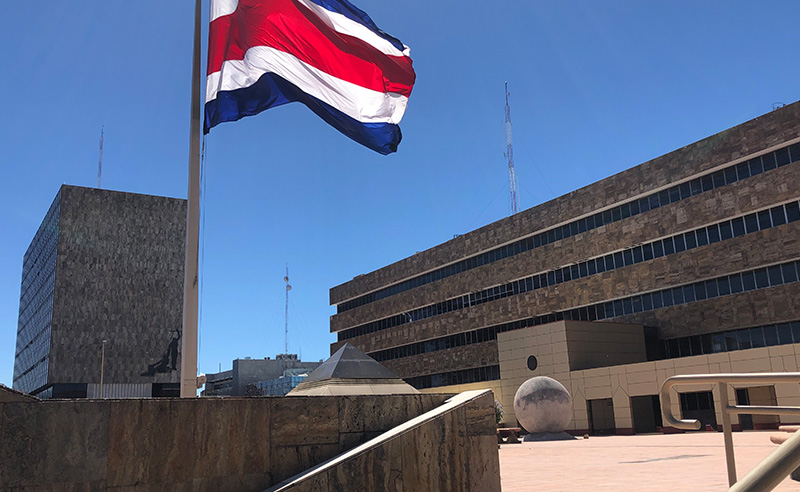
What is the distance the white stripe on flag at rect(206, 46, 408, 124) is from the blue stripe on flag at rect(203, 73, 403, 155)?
0.28 feet

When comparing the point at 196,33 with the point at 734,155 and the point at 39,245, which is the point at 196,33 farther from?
the point at 39,245

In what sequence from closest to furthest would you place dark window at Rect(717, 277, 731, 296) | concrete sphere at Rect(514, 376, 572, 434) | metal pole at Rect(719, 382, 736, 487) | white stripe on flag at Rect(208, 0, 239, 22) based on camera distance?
metal pole at Rect(719, 382, 736, 487), white stripe on flag at Rect(208, 0, 239, 22), concrete sphere at Rect(514, 376, 572, 434), dark window at Rect(717, 277, 731, 296)

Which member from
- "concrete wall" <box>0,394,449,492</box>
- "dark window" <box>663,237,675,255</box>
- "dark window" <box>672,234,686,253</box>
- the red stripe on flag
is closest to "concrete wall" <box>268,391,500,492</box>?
"concrete wall" <box>0,394,449,492</box>

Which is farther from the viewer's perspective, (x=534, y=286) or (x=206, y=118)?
(x=534, y=286)

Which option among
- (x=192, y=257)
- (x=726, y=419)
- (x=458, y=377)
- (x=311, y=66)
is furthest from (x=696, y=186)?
(x=726, y=419)

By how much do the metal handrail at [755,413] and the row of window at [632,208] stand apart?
36.3 meters

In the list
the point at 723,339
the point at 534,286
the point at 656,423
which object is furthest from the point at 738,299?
the point at 534,286

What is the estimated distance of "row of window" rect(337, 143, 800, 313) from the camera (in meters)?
38.2

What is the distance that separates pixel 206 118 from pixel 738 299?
36.8m

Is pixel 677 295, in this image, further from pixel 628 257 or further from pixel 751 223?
pixel 751 223

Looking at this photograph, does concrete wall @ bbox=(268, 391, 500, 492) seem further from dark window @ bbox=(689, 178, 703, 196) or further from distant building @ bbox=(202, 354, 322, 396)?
distant building @ bbox=(202, 354, 322, 396)

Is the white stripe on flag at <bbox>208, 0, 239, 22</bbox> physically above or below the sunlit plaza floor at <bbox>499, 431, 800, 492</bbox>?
above

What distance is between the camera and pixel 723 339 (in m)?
40.6

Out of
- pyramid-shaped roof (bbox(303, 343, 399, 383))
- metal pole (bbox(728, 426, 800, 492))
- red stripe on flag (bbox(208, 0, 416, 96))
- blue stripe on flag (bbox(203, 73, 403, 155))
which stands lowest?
metal pole (bbox(728, 426, 800, 492))
